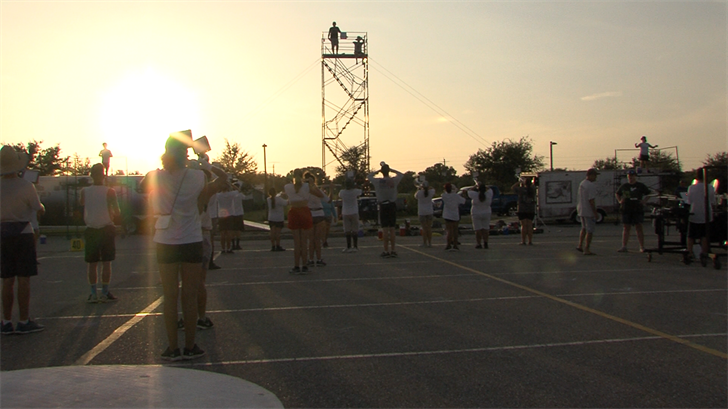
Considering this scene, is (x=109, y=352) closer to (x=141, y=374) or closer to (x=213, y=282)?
(x=141, y=374)

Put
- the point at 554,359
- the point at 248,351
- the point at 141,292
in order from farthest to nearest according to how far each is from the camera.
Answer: the point at 141,292
the point at 248,351
the point at 554,359

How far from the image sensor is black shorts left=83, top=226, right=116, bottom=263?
8.59m

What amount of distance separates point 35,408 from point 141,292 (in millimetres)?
6082

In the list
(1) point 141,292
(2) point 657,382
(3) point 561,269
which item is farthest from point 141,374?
(3) point 561,269

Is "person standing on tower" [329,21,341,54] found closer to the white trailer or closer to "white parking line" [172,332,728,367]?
the white trailer

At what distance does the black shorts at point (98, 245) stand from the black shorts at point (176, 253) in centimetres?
317

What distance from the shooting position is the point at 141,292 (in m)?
9.97

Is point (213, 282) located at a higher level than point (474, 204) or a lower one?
lower

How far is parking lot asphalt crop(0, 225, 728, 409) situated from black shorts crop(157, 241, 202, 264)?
909 mm

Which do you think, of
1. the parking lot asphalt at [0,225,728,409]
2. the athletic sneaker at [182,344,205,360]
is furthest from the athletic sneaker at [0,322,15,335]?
the athletic sneaker at [182,344,205,360]

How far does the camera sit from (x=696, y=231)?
1243cm

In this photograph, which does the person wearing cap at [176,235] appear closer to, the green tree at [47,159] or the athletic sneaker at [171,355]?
the athletic sneaker at [171,355]

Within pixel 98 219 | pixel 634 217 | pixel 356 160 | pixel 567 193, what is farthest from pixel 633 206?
pixel 356 160

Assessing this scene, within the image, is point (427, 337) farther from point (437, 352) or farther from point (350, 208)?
point (350, 208)
